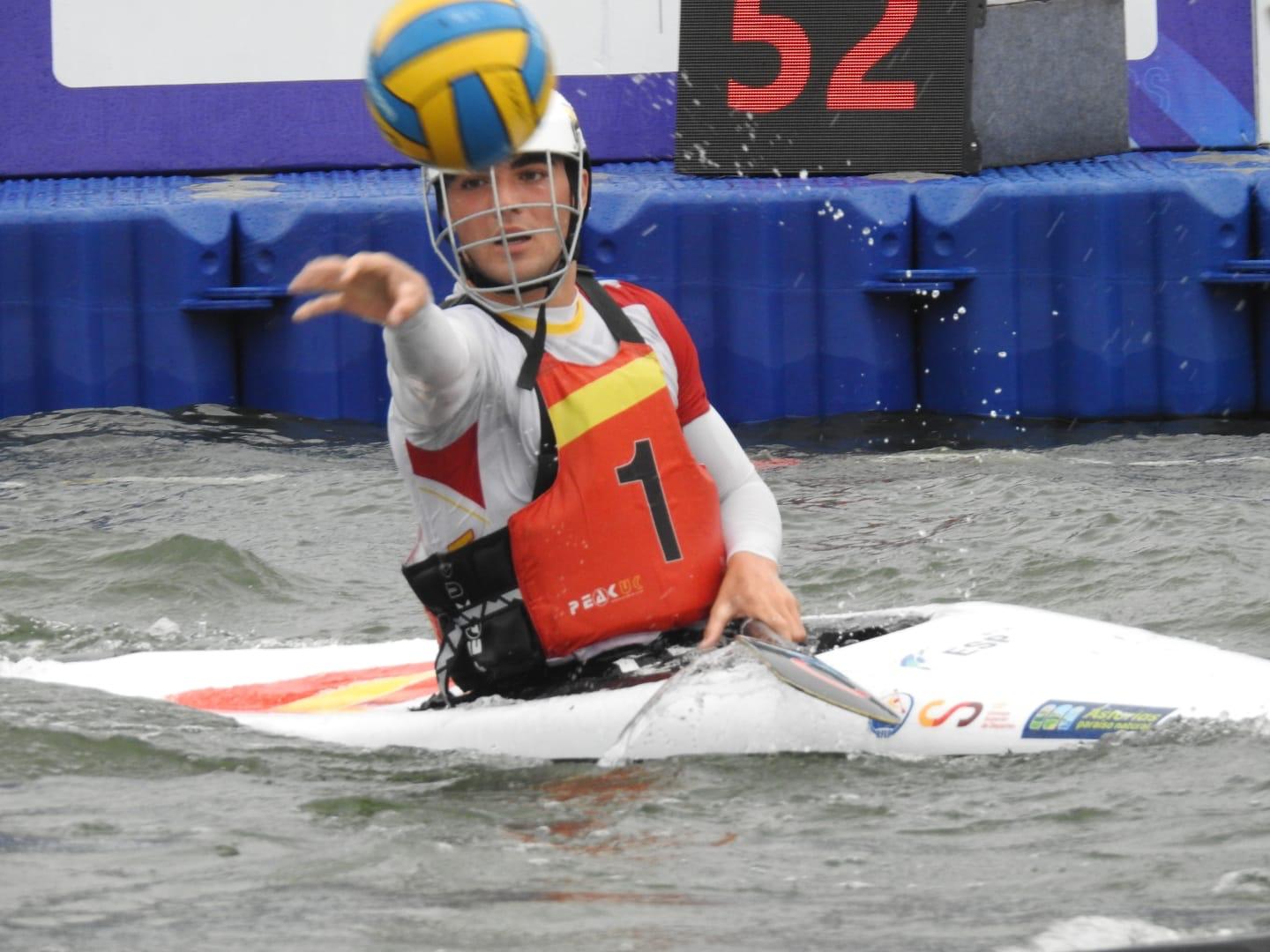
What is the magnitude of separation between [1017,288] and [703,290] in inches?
54.4

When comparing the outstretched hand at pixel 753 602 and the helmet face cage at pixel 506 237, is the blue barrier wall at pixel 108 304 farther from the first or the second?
the outstretched hand at pixel 753 602

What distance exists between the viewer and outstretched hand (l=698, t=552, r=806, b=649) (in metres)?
3.73

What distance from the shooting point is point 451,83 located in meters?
3.36

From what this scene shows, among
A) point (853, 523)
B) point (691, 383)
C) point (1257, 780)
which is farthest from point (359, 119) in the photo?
point (1257, 780)

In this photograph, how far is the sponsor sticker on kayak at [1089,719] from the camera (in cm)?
371

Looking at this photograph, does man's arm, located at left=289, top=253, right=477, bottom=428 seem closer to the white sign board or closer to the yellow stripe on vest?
the yellow stripe on vest

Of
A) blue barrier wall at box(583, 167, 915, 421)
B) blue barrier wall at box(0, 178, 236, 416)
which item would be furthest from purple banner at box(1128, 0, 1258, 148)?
blue barrier wall at box(0, 178, 236, 416)

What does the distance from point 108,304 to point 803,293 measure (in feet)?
10.1

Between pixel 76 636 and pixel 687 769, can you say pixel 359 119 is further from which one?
pixel 687 769

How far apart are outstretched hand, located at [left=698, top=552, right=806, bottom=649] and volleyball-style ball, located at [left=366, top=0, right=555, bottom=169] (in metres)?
→ 0.94

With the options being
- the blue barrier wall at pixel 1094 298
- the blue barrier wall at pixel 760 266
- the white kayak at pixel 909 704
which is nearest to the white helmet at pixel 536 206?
the white kayak at pixel 909 704

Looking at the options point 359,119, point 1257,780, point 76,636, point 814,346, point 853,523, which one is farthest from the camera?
point 359,119

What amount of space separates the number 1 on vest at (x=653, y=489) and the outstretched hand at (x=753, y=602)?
0.41ft

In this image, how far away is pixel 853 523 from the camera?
6.85 meters
